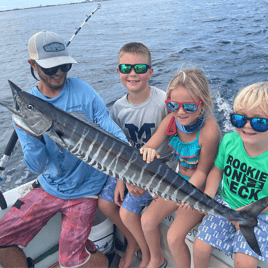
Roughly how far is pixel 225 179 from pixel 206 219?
0.38 m

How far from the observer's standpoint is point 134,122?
284cm

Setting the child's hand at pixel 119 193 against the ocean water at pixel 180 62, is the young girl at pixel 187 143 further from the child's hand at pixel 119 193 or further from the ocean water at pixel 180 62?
the ocean water at pixel 180 62

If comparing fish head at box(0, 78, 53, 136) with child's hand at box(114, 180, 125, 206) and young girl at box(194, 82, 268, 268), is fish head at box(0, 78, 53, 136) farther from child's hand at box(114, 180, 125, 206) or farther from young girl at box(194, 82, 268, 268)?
young girl at box(194, 82, 268, 268)

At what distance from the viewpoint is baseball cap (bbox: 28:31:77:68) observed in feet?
7.65

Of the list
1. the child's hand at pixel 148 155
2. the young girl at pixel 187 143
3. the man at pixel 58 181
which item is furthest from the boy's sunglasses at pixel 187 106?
the man at pixel 58 181

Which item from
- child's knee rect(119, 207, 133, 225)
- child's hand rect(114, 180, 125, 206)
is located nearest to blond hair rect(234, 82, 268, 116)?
child's hand rect(114, 180, 125, 206)

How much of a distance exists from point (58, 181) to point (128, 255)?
112cm

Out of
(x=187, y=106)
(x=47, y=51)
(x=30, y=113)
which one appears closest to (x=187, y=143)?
(x=187, y=106)

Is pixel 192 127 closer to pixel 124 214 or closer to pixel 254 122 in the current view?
pixel 254 122

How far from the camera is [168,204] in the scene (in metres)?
2.36

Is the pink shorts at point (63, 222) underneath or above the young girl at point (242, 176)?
underneath

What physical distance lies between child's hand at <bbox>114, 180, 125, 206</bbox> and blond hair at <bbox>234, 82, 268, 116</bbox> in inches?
51.3

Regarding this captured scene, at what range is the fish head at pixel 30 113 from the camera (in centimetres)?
192

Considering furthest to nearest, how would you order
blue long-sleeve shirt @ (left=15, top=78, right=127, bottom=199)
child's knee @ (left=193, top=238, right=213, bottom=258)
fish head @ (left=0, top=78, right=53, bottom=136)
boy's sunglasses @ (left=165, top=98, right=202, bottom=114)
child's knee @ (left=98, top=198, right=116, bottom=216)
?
child's knee @ (left=98, top=198, right=116, bottom=216), blue long-sleeve shirt @ (left=15, top=78, right=127, bottom=199), boy's sunglasses @ (left=165, top=98, right=202, bottom=114), child's knee @ (left=193, top=238, right=213, bottom=258), fish head @ (left=0, top=78, right=53, bottom=136)
